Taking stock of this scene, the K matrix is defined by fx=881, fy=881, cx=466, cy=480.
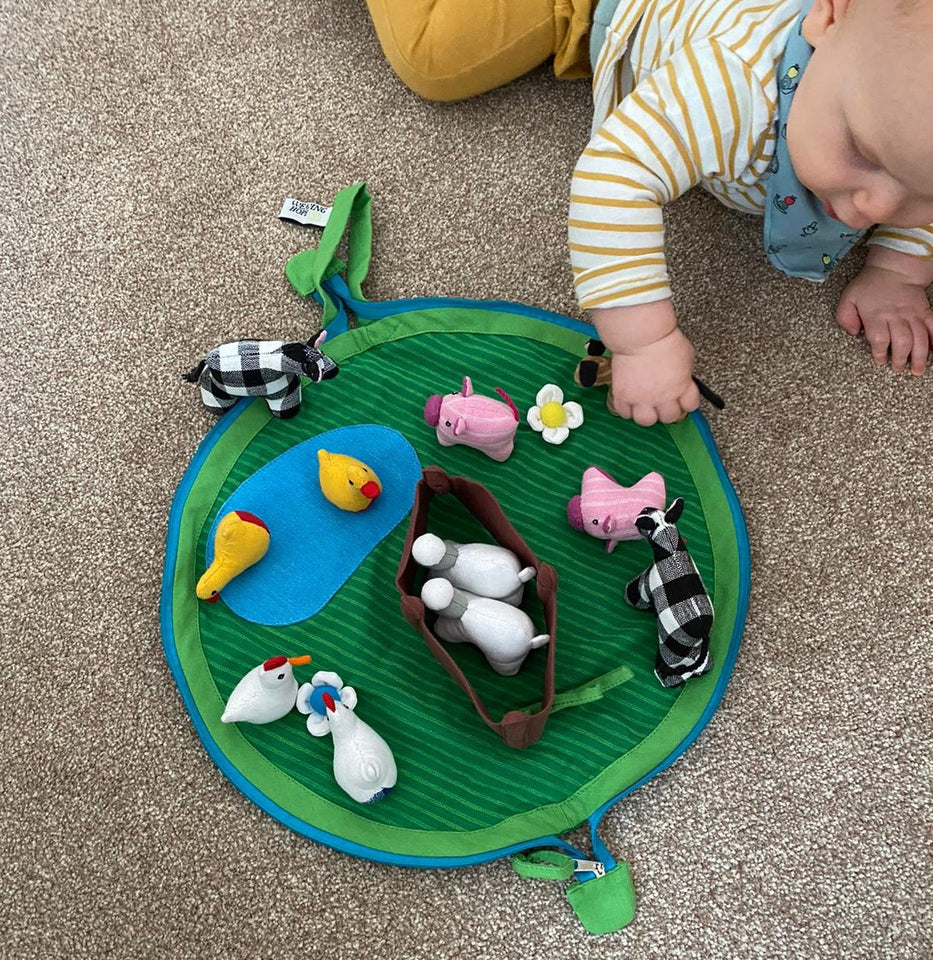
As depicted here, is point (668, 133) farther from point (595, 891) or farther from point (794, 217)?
point (595, 891)

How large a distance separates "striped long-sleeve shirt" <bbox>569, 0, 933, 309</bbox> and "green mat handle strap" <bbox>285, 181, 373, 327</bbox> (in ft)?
0.71

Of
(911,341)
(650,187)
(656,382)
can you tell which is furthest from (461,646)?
(911,341)

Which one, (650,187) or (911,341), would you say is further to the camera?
(911,341)

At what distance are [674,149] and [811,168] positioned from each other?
0.10 metres

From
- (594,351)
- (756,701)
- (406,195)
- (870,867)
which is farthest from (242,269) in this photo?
(870,867)

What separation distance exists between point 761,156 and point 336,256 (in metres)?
0.38

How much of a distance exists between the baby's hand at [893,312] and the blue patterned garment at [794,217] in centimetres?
5

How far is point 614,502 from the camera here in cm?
68

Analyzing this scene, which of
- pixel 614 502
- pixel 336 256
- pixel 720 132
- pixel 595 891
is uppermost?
pixel 720 132

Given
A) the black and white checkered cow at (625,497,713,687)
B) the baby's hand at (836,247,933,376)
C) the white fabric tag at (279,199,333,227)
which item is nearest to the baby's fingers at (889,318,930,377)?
the baby's hand at (836,247,933,376)

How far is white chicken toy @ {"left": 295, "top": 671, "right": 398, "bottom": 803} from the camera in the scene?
0.66 m

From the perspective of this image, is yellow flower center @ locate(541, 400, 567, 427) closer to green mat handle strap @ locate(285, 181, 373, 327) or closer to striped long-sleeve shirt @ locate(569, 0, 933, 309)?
striped long-sleeve shirt @ locate(569, 0, 933, 309)

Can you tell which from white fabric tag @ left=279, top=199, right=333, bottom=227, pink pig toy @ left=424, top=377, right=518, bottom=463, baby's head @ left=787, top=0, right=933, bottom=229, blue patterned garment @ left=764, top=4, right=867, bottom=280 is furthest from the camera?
white fabric tag @ left=279, top=199, right=333, bottom=227

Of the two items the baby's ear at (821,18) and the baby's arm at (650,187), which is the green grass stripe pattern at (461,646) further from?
the baby's ear at (821,18)
